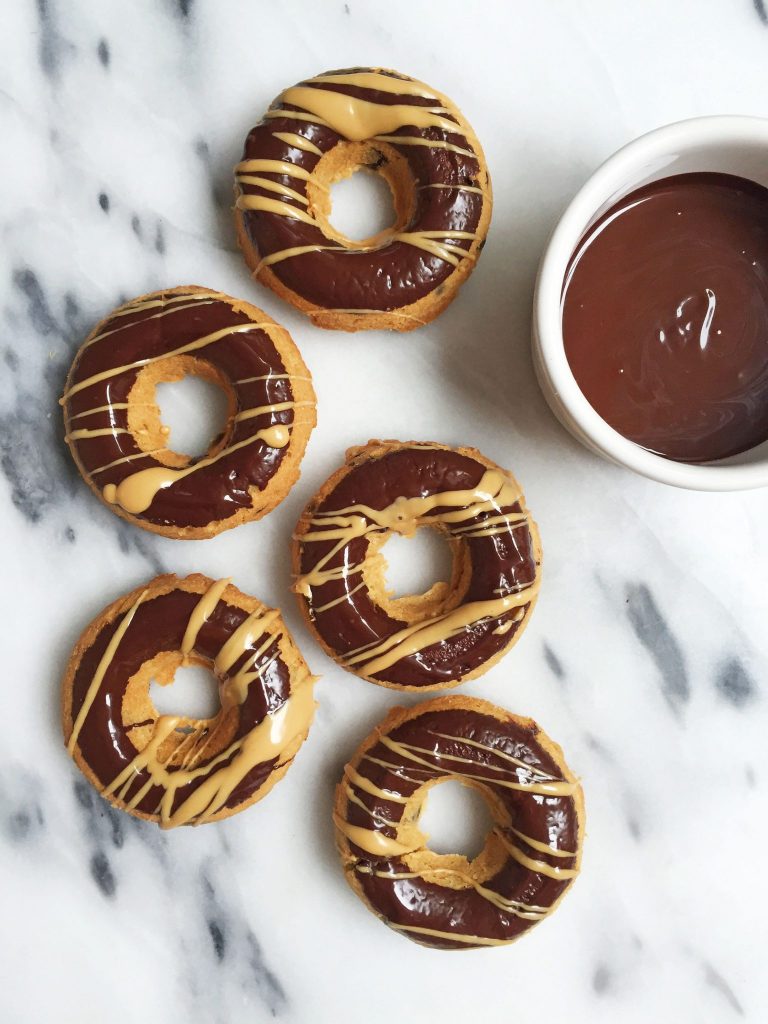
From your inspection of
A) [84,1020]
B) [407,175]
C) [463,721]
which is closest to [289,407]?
[407,175]

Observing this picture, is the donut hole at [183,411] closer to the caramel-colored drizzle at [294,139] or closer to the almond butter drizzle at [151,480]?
the almond butter drizzle at [151,480]

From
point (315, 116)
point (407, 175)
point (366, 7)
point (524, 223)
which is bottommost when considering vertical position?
point (524, 223)

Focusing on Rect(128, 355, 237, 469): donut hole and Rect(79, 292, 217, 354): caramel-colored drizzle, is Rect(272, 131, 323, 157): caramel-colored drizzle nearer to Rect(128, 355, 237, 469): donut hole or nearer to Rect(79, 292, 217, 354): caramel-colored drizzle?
Rect(79, 292, 217, 354): caramel-colored drizzle

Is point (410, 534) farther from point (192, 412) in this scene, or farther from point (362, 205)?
point (362, 205)

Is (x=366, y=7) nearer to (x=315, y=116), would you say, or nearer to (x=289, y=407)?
(x=315, y=116)


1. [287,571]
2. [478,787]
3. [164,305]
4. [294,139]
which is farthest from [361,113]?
[478,787]

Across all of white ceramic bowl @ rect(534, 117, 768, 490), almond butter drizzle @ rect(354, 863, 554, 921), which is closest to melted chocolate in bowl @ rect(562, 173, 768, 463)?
white ceramic bowl @ rect(534, 117, 768, 490)
